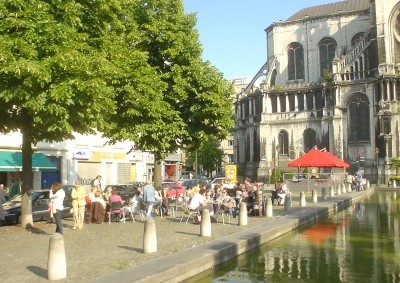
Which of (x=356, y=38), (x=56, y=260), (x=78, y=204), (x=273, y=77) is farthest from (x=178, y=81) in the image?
(x=356, y=38)

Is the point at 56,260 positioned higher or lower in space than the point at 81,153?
lower

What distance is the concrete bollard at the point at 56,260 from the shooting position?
8781 mm

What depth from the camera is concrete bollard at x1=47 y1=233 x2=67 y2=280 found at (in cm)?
878

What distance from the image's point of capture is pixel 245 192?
21484 mm

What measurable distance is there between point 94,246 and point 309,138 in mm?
51376

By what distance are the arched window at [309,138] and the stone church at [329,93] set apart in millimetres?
127

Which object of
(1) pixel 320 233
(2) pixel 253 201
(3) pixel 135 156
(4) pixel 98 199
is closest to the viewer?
(1) pixel 320 233

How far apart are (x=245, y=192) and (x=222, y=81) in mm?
5406

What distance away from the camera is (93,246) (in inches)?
504

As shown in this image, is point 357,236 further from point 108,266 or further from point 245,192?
point 108,266

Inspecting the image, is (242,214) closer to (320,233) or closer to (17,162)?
(320,233)

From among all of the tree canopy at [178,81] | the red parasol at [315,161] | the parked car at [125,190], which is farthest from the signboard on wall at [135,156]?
the tree canopy at [178,81]

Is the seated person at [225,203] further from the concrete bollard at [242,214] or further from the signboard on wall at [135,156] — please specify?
the signboard on wall at [135,156]

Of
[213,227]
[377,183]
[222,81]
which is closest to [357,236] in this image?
[213,227]
